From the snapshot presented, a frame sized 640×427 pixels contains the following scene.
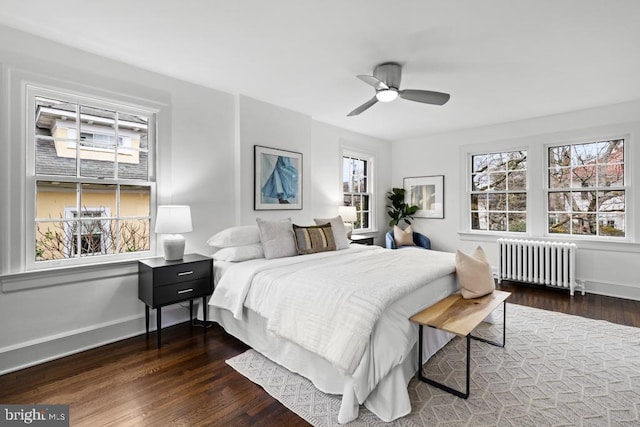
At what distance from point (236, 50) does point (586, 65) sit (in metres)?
3.26

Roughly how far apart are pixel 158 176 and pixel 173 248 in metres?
0.77

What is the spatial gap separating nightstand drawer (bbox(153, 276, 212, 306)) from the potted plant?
3887 millimetres

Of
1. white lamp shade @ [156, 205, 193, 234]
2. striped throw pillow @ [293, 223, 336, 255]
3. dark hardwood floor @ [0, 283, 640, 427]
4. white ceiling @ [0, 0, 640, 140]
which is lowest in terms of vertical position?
dark hardwood floor @ [0, 283, 640, 427]

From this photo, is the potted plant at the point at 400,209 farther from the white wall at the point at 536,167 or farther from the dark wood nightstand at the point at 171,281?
the dark wood nightstand at the point at 171,281

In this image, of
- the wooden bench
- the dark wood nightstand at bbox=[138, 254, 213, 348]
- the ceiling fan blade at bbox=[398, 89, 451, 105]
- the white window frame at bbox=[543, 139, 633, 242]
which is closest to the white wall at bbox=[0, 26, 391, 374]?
the dark wood nightstand at bbox=[138, 254, 213, 348]

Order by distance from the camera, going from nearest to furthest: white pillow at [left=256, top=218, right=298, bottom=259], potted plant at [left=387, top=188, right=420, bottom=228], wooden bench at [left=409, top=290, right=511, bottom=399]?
wooden bench at [left=409, top=290, right=511, bottom=399]
white pillow at [left=256, top=218, right=298, bottom=259]
potted plant at [left=387, top=188, right=420, bottom=228]

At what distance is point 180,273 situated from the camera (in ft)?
9.34

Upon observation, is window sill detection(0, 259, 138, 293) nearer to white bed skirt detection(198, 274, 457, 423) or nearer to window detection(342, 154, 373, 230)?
white bed skirt detection(198, 274, 457, 423)

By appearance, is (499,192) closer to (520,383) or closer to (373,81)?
(373,81)

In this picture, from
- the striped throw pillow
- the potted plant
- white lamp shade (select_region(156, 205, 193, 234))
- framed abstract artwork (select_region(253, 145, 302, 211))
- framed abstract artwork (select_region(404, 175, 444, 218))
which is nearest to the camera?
white lamp shade (select_region(156, 205, 193, 234))

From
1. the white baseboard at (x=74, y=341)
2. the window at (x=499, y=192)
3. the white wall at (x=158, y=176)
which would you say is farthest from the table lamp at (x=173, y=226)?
the window at (x=499, y=192)

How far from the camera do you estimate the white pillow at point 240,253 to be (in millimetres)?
3086

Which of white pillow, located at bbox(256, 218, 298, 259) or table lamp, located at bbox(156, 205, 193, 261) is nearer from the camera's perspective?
table lamp, located at bbox(156, 205, 193, 261)

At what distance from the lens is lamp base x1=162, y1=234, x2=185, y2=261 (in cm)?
295
